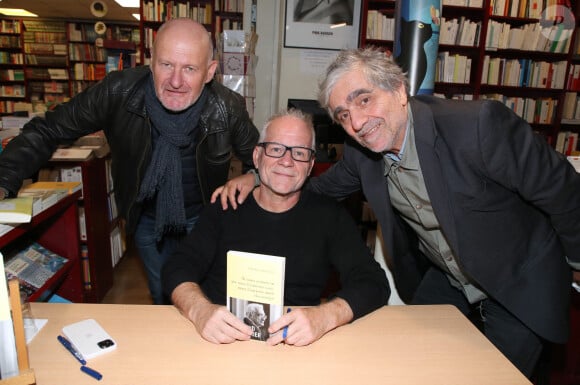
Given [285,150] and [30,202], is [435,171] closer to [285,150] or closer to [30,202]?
[285,150]

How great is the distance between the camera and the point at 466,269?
129 centimetres


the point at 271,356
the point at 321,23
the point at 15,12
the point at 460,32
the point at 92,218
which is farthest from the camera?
the point at 15,12

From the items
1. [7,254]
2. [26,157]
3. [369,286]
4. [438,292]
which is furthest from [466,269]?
[7,254]

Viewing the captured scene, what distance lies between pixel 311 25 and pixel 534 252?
3.71m

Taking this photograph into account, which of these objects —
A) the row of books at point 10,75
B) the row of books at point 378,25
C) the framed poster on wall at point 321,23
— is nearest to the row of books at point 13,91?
the row of books at point 10,75

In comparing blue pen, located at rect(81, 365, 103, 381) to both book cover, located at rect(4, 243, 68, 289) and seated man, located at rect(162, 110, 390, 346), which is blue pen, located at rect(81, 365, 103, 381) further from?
book cover, located at rect(4, 243, 68, 289)

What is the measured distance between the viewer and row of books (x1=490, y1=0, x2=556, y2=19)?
4.85 metres

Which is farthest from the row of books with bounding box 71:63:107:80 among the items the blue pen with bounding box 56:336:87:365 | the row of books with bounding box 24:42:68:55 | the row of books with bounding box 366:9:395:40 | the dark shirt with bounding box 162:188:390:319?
the blue pen with bounding box 56:336:87:365

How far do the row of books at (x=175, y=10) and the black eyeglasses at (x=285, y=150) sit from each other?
451 cm

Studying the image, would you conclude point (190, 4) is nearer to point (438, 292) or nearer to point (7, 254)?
point (7, 254)

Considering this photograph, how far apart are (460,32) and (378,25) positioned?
110 cm

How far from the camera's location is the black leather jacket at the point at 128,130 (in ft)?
5.53

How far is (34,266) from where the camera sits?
6.64 feet

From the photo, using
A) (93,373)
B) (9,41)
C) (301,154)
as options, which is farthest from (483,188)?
(9,41)
